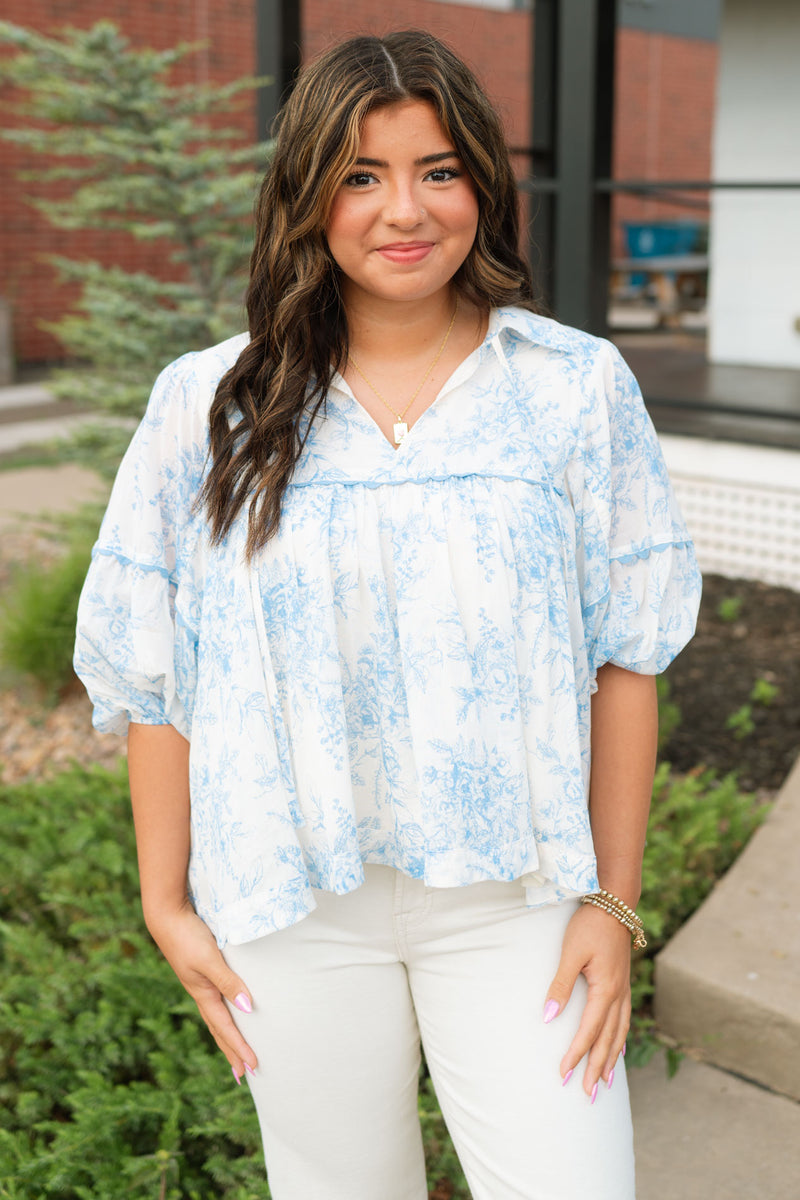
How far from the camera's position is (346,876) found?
1.37 m

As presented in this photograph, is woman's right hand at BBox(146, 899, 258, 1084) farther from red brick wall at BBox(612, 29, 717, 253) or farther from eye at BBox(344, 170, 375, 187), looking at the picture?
red brick wall at BBox(612, 29, 717, 253)

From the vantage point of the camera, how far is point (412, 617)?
134 centimetres

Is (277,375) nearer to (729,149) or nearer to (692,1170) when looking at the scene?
(692,1170)

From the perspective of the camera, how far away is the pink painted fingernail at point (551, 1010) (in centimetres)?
138

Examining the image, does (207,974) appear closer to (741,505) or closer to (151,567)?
(151,567)

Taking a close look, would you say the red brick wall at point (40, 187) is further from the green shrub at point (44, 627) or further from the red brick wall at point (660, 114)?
the red brick wall at point (660, 114)

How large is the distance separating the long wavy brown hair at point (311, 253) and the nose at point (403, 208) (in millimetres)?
62

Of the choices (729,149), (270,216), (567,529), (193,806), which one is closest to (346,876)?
(193,806)

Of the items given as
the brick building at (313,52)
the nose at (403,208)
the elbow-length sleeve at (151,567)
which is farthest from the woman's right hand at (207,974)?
the brick building at (313,52)

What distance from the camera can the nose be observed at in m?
1.34

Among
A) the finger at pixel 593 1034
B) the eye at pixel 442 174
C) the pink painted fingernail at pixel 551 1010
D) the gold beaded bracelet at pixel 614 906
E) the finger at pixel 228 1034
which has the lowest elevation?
the finger at pixel 228 1034

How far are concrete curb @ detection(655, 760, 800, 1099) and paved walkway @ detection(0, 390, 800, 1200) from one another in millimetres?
12

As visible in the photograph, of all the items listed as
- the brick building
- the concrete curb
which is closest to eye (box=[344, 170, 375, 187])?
the concrete curb

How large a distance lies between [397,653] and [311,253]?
0.50 metres
